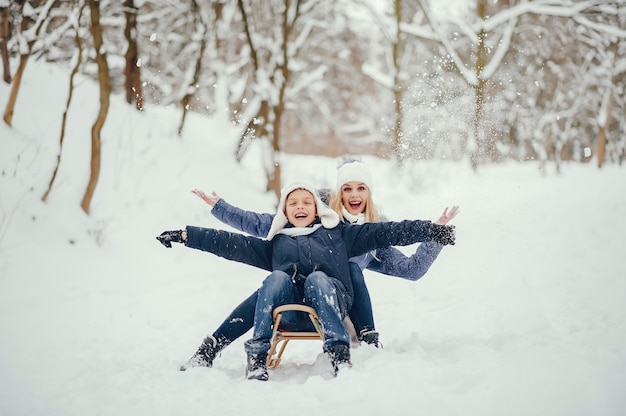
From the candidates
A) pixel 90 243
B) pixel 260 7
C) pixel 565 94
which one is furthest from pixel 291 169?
pixel 565 94

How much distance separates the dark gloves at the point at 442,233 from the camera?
3.00 meters

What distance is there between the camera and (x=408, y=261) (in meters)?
3.62

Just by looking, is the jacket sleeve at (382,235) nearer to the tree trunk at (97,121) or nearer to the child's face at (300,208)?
the child's face at (300,208)

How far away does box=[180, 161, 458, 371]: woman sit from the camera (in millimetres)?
3146

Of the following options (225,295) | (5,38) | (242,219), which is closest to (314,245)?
(242,219)

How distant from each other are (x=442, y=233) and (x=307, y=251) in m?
0.74

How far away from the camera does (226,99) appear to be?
32.3ft

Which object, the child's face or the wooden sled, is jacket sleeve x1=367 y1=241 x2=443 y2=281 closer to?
the child's face

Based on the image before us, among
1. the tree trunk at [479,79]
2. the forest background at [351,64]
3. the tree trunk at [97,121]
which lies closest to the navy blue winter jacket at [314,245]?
the forest background at [351,64]

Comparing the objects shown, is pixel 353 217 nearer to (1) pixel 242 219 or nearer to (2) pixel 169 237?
(1) pixel 242 219

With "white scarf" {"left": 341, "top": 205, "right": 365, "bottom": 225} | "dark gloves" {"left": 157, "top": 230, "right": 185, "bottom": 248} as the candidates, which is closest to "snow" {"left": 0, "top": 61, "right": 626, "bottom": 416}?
"dark gloves" {"left": 157, "top": 230, "right": 185, "bottom": 248}

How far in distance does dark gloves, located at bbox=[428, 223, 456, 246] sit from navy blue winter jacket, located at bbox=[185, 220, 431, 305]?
0.19ft

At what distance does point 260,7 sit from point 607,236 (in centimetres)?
723

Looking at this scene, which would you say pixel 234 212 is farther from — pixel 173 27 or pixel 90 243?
pixel 173 27
